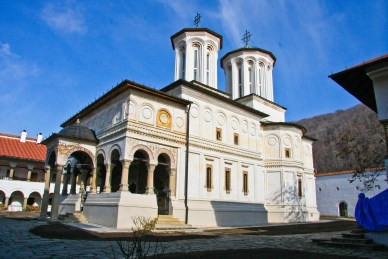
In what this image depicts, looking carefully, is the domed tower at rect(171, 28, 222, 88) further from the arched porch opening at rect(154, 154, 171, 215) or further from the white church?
the arched porch opening at rect(154, 154, 171, 215)

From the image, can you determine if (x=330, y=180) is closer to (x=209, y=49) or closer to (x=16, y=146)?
(x=209, y=49)

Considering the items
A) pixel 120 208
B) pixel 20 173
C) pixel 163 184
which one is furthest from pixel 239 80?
pixel 20 173

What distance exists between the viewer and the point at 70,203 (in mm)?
16844

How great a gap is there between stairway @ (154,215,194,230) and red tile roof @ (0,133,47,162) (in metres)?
22.0

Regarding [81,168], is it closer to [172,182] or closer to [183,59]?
[172,182]

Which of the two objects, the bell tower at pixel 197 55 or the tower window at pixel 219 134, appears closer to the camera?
the tower window at pixel 219 134

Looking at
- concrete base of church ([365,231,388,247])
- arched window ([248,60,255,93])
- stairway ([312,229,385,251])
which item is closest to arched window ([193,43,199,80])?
arched window ([248,60,255,93])

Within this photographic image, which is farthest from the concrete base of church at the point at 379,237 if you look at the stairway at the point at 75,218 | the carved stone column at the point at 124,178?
the stairway at the point at 75,218

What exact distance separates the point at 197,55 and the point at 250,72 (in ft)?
16.0

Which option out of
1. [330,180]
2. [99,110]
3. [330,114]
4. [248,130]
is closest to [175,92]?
[99,110]

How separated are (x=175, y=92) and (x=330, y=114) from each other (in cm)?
6366

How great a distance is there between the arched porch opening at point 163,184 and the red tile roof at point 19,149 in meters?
19.4

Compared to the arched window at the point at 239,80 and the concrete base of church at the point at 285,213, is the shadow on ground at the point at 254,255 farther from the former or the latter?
the arched window at the point at 239,80

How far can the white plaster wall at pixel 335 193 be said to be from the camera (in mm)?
29927
